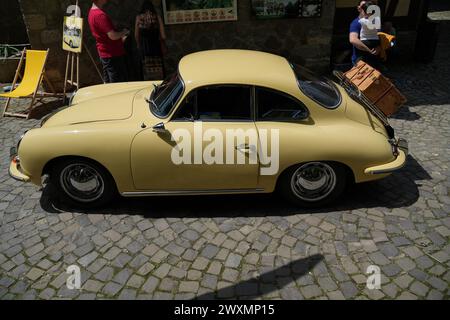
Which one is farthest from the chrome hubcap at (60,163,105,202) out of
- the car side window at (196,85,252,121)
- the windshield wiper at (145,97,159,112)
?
the car side window at (196,85,252,121)

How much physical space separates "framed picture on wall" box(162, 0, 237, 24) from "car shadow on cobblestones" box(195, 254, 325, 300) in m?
5.81

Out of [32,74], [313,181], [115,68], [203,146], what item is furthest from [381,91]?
[32,74]

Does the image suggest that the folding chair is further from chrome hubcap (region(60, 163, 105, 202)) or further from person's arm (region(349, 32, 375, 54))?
person's arm (region(349, 32, 375, 54))

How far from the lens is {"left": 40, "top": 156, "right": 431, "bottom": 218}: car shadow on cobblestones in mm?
4250

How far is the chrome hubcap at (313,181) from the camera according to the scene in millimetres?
4062

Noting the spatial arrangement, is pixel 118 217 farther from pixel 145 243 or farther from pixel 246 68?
pixel 246 68

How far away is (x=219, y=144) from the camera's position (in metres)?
3.83

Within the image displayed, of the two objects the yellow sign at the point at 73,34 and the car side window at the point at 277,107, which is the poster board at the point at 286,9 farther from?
the car side window at the point at 277,107

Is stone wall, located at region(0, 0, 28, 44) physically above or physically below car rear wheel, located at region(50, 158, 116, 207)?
above

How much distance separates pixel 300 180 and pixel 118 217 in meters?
2.06

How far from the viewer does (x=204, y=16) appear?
305 inches

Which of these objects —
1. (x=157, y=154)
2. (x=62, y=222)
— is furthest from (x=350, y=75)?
(x=62, y=222)

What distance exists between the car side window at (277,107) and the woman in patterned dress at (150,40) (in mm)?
3832

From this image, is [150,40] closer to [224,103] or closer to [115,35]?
[115,35]
